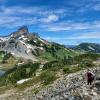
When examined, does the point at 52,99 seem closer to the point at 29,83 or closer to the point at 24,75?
the point at 29,83

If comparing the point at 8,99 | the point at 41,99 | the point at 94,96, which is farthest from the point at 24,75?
the point at 94,96

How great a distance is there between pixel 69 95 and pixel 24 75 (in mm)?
110617

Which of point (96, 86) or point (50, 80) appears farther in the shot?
point (50, 80)

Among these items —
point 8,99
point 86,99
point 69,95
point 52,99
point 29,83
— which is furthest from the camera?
point 29,83

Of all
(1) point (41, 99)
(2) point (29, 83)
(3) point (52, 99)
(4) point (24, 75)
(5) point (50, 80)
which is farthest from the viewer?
(4) point (24, 75)

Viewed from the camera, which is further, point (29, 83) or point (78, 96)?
point (29, 83)

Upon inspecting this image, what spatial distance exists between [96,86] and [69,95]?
3847 mm

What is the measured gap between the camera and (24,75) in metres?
153

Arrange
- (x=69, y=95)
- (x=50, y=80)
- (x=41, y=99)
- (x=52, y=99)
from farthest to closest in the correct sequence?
1. (x=50, y=80)
2. (x=41, y=99)
3. (x=52, y=99)
4. (x=69, y=95)

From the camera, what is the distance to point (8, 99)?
273 ft

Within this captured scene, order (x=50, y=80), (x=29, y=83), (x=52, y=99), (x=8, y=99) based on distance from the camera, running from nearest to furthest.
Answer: (x=52, y=99) < (x=8, y=99) < (x=50, y=80) < (x=29, y=83)

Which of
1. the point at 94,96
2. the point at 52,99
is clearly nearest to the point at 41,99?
the point at 52,99

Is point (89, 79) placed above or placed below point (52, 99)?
above

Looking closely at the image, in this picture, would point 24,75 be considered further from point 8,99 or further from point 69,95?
point 69,95
